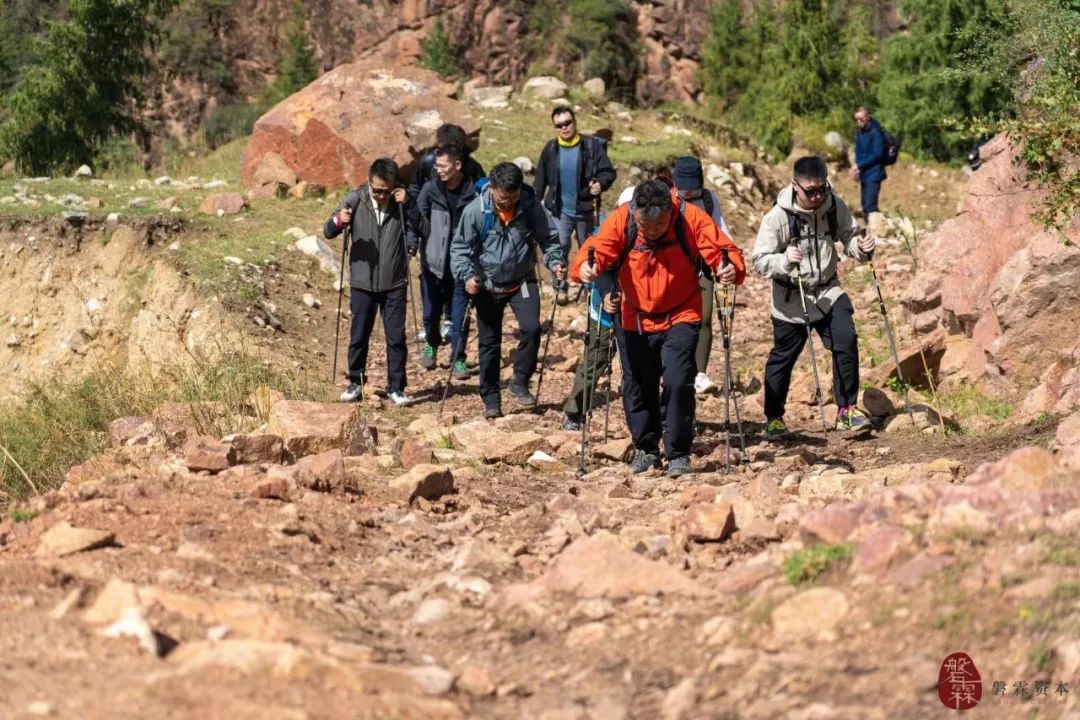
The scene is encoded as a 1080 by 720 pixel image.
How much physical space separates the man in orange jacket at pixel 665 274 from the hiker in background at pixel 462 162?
10.8 feet

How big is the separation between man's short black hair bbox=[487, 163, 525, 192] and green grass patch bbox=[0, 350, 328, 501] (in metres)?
2.33

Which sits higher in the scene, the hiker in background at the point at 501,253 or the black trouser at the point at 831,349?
the hiker in background at the point at 501,253

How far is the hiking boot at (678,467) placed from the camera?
29.0 ft

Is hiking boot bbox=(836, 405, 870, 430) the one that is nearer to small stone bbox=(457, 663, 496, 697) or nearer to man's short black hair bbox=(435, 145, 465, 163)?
man's short black hair bbox=(435, 145, 465, 163)

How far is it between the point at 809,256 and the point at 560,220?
13.9ft

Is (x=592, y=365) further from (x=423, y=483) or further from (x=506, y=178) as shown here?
(x=423, y=483)

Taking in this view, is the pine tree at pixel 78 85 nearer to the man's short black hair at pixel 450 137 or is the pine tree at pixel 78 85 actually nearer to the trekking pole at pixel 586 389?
the man's short black hair at pixel 450 137

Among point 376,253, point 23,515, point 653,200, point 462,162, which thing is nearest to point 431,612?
point 23,515

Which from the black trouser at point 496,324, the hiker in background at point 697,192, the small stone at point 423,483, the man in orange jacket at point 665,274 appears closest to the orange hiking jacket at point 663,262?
the man in orange jacket at point 665,274

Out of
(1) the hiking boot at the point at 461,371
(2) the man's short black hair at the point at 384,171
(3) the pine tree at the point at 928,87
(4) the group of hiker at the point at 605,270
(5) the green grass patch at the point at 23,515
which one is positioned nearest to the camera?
(5) the green grass patch at the point at 23,515

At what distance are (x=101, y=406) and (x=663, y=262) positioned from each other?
195 inches

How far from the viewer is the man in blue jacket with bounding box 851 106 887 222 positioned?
62.6ft

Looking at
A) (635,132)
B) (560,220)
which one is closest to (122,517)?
(560,220)

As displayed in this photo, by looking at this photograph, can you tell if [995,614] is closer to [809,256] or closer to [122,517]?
[122,517]
